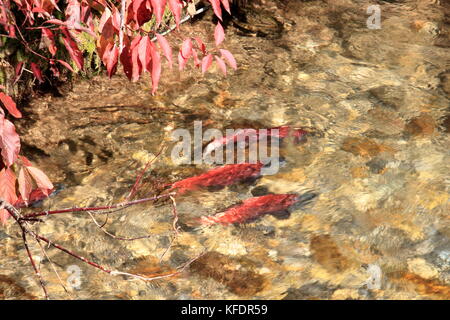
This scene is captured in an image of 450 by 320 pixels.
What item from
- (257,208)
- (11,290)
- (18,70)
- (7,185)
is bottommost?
(11,290)

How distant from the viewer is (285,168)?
328 centimetres

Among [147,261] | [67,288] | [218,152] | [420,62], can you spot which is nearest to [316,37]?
[420,62]

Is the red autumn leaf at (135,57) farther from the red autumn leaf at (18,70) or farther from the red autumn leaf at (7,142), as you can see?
the red autumn leaf at (18,70)

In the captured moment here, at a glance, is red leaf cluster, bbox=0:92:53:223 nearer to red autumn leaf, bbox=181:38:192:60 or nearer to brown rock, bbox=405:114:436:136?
red autumn leaf, bbox=181:38:192:60

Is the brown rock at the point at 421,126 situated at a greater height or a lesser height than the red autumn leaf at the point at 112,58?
lesser

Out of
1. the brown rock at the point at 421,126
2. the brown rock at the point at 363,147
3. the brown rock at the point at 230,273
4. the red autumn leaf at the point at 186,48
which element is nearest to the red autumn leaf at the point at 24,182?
the brown rock at the point at 230,273

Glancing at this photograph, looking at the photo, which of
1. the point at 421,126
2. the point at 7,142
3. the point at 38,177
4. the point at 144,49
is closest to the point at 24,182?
the point at 38,177

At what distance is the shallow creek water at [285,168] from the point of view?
2.67 meters

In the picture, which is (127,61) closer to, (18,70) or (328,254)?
(18,70)

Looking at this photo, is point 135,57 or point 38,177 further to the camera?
point 135,57

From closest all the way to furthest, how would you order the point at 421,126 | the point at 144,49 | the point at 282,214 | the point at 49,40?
the point at 144,49 < the point at 282,214 < the point at 49,40 < the point at 421,126

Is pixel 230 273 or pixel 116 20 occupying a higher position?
pixel 116 20

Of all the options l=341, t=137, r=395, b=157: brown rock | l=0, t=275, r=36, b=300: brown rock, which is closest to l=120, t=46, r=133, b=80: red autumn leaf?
l=0, t=275, r=36, b=300: brown rock

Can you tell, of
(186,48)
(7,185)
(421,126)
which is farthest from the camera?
(421,126)
